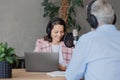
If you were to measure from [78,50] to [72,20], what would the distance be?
3.33 m

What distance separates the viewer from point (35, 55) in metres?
3.12

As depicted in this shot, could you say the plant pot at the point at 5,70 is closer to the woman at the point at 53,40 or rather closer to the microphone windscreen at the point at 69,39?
the microphone windscreen at the point at 69,39

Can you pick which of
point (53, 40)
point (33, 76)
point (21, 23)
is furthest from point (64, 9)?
point (33, 76)

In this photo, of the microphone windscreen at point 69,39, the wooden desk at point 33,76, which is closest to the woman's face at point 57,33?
the microphone windscreen at point 69,39

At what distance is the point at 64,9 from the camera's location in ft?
17.4

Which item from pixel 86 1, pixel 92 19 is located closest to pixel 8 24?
pixel 86 1

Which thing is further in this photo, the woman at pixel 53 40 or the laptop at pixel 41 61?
the woman at pixel 53 40

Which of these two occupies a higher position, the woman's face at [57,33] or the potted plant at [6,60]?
the woman's face at [57,33]

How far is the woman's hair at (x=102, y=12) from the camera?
217 cm

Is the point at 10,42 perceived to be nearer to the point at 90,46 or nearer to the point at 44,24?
the point at 44,24

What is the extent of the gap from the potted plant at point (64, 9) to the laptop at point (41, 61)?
2.17 m

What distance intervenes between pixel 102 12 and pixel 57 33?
1900 millimetres

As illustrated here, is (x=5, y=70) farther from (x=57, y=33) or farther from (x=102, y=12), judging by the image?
(x=57, y=33)

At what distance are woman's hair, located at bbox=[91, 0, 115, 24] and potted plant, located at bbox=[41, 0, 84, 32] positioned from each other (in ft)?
9.91
